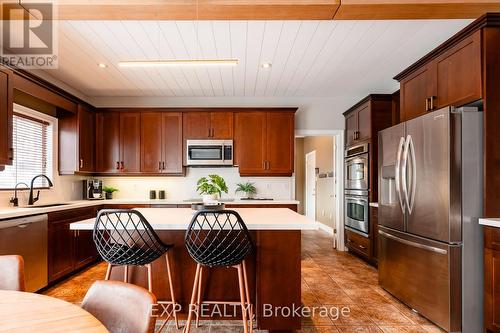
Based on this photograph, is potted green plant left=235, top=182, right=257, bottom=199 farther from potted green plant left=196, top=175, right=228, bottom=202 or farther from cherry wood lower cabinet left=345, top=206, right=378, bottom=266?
potted green plant left=196, top=175, right=228, bottom=202

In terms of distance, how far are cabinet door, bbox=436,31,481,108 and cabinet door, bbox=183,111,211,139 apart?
3.19 meters

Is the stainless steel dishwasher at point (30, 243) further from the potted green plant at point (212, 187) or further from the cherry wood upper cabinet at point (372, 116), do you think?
the cherry wood upper cabinet at point (372, 116)

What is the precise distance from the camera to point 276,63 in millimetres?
3570

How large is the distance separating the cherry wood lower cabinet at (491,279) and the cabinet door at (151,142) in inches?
163

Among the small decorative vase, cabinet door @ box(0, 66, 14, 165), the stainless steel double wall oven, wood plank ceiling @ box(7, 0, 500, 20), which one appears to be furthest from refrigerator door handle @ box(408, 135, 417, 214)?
Answer: cabinet door @ box(0, 66, 14, 165)

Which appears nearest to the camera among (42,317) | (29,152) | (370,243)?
(42,317)

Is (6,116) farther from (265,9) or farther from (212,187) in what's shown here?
(265,9)

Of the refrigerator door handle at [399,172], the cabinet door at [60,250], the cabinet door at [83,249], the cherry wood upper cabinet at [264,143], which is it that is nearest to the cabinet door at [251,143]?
the cherry wood upper cabinet at [264,143]

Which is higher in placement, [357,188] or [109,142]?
[109,142]

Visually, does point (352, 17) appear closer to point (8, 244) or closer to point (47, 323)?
point (47, 323)

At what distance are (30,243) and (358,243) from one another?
13.3 ft
